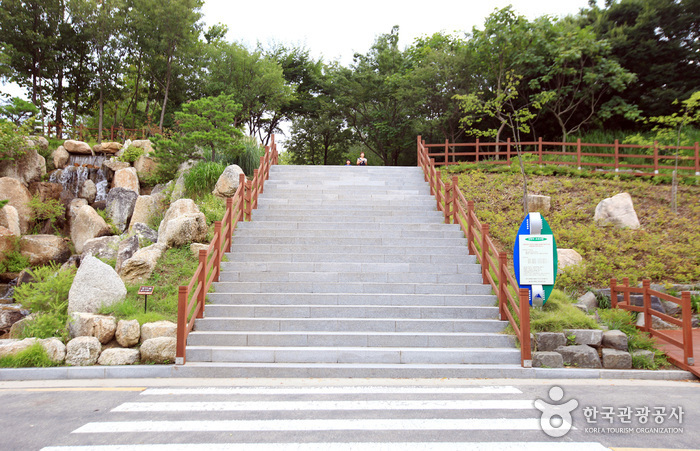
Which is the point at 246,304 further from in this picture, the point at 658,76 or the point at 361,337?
the point at 658,76

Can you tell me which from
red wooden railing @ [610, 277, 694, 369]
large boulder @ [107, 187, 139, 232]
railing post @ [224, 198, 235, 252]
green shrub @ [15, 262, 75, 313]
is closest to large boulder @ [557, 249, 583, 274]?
red wooden railing @ [610, 277, 694, 369]

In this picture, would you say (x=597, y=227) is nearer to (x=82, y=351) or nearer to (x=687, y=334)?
(x=687, y=334)

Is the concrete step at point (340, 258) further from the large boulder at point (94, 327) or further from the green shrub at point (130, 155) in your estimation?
the green shrub at point (130, 155)

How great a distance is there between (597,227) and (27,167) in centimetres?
2238

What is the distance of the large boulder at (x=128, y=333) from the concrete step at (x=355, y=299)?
1.48m

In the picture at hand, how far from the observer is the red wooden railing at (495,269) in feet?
21.9

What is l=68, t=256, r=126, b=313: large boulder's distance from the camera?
7.93 meters

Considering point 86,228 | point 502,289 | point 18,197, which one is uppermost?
point 18,197

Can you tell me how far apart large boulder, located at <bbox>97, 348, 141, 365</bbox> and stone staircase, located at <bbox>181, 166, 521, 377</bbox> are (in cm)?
90

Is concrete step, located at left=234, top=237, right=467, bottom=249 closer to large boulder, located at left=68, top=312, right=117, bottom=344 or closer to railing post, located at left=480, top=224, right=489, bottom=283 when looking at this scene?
railing post, located at left=480, top=224, right=489, bottom=283

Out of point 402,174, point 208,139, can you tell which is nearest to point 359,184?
point 402,174

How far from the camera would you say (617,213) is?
13.0m

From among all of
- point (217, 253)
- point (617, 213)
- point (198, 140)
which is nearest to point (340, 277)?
point (217, 253)

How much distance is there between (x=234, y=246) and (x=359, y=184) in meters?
6.45
